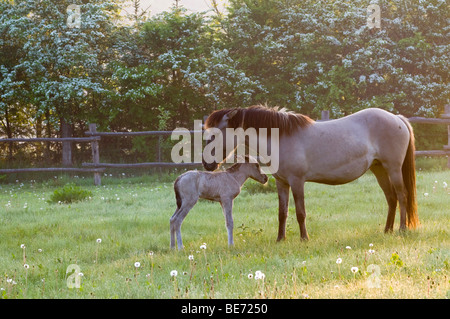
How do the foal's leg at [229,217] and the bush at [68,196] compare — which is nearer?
the foal's leg at [229,217]

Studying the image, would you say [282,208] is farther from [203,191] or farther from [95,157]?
[95,157]

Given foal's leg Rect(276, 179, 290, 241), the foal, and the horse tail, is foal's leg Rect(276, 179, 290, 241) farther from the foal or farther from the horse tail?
the horse tail

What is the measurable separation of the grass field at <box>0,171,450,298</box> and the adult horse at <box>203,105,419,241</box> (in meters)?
0.51

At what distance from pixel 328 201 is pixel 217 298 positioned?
20.0ft

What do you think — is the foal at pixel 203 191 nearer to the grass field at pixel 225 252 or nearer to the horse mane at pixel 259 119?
the grass field at pixel 225 252

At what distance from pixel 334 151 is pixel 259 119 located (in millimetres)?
1066

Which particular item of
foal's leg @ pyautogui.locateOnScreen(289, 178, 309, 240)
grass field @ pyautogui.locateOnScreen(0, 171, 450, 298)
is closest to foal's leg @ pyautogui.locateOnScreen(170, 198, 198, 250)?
grass field @ pyautogui.locateOnScreen(0, 171, 450, 298)

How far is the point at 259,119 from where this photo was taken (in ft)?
19.3

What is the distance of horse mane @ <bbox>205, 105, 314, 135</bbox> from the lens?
582 centimetres

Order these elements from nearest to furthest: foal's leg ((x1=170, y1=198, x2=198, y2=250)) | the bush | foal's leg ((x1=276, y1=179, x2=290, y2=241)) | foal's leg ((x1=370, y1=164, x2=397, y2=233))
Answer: foal's leg ((x1=170, y1=198, x2=198, y2=250))
foal's leg ((x1=276, y1=179, x2=290, y2=241))
foal's leg ((x1=370, y1=164, x2=397, y2=233))
the bush

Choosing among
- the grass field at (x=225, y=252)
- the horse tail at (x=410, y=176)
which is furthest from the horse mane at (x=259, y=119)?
the horse tail at (x=410, y=176)

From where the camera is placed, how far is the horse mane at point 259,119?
5820 mm
